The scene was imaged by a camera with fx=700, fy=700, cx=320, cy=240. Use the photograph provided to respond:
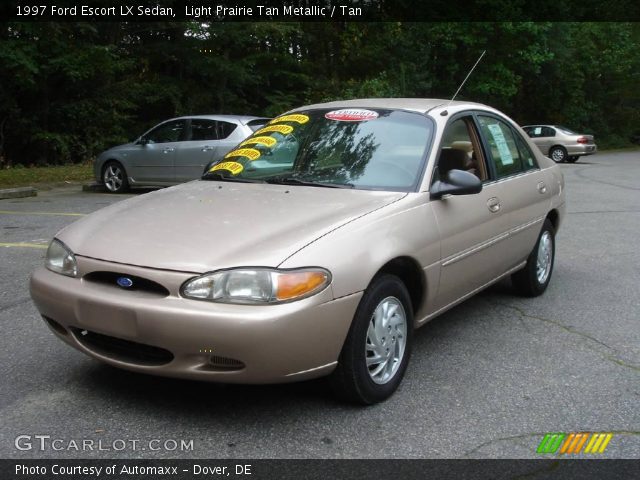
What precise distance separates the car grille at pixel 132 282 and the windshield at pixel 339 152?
1.31m

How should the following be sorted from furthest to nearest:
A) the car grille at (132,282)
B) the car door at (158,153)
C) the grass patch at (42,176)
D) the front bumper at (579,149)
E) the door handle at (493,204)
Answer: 1. the front bumper at (579,149)
2. the grass patch at (42,176)
3. the car door at (158,153)
4. the door handle at (493,204)
5. the car grille at (132,282)

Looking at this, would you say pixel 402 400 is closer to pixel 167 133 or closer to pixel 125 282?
pixel 125 282

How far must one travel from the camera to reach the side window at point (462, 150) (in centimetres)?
445

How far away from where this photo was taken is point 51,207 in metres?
11.2

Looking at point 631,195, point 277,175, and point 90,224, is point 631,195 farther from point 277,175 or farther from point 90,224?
point 90,224

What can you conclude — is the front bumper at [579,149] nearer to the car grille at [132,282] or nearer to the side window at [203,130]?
the side window at [203,130]

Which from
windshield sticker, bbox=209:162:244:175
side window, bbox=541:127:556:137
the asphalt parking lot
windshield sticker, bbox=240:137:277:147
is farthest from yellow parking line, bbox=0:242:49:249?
side window, bbox=541:127:556:137

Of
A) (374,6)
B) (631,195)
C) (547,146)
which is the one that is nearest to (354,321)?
(631,195)

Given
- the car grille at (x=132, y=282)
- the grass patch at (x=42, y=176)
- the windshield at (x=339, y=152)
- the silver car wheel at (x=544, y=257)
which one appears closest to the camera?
the car grille at (x=132, y=282)

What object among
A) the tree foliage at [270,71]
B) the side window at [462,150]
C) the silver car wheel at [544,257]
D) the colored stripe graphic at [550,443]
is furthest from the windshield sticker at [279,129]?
the tree foliage at [270,71]

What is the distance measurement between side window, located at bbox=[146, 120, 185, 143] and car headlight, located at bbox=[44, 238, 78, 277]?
961 centimetres

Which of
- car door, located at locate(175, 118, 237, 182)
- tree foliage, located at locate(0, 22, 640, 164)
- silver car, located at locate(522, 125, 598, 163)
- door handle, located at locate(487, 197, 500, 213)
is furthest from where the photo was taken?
silver car, located at locate(522, 125, 598, 163)

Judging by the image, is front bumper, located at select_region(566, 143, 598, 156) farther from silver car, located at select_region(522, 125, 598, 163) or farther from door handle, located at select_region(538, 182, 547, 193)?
door handle, located at select_region(538, 182, 547, 193)

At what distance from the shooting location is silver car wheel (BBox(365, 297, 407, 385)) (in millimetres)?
3439
